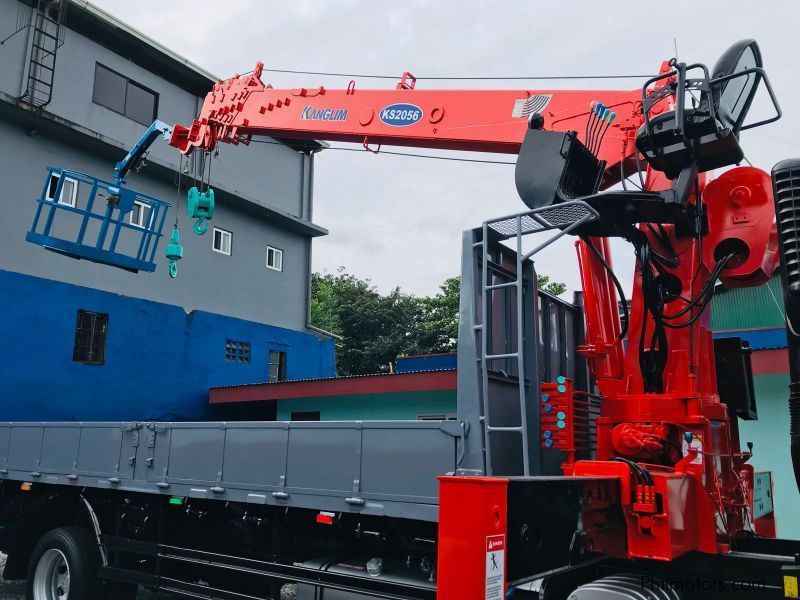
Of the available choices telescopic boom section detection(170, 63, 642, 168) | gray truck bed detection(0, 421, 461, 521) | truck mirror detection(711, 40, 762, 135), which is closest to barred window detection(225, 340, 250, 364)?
telescopic boom section detection(170, 63, 642, 168)

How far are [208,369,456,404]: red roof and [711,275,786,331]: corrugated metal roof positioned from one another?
5.83 metres

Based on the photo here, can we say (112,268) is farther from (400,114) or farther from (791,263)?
(791,263)

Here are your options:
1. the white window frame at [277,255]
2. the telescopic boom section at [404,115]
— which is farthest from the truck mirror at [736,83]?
the white window frame at [277,255]

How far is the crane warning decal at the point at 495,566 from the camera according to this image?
250cm

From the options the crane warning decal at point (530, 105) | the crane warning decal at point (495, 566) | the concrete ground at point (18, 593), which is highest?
the crane warning decal at point (530, 105)

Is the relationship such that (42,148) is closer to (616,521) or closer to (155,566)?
(155,566)

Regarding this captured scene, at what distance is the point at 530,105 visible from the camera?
6492 mm

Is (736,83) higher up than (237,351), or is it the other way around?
(736,83)

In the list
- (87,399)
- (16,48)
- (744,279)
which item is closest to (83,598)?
(87,399)

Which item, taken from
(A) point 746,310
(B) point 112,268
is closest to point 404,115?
(A) point 746,310

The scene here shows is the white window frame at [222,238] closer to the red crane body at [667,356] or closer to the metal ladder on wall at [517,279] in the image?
the red crane body at [667,356]

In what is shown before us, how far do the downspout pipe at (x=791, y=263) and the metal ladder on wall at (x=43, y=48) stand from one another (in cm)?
1363

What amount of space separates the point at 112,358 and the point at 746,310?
11.7 metres

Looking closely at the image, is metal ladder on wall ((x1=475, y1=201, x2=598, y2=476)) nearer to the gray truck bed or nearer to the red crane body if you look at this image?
the gray truck bed
